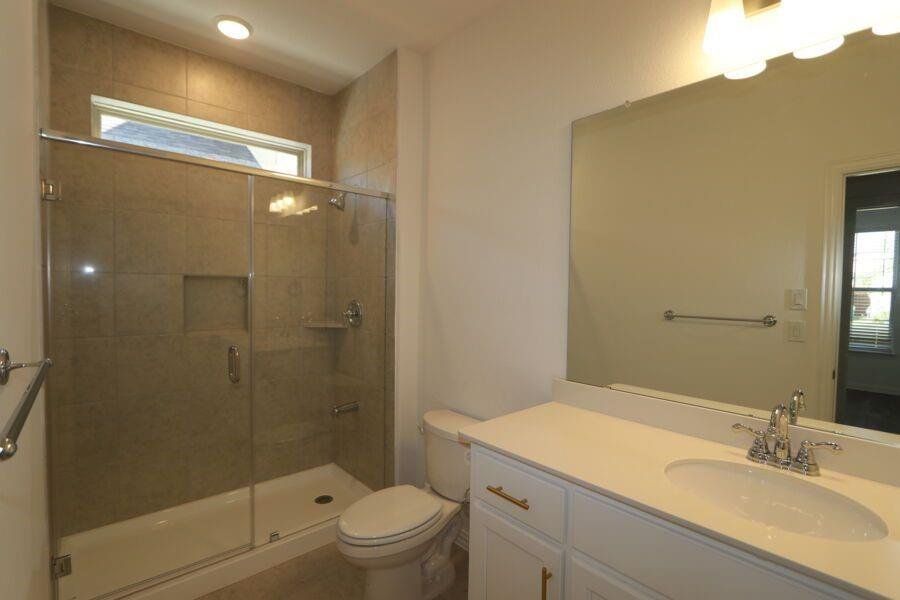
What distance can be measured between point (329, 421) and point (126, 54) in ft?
7.68

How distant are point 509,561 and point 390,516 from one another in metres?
0.61

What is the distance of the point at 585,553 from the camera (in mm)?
993

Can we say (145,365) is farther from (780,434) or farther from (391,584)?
(780,434)

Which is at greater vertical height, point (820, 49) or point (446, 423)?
point (820, 49)

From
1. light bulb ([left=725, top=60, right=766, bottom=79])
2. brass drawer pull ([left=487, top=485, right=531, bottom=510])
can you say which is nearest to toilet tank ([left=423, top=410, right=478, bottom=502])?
brass drawer pull ([left=487, top=485, right=531, bottom=510])

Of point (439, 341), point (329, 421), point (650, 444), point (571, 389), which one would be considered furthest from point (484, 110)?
point (329, 421)

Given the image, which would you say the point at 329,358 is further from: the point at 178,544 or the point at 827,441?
the point at 827,441

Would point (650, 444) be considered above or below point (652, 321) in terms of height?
below

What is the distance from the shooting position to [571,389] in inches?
64.2

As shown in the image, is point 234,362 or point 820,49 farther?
point 234,362

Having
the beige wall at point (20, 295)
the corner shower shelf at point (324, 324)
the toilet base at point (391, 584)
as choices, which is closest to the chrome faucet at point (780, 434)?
the toilet base at point (391, 584)

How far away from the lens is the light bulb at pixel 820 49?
1074 millimetres

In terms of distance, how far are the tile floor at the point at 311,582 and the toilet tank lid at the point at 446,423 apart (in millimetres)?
680

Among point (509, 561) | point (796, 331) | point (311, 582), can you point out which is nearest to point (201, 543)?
point (311, 582)
